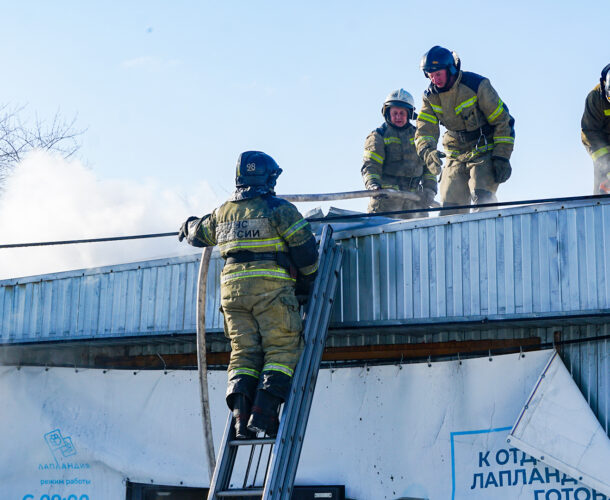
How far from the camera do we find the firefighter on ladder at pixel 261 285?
610 cm

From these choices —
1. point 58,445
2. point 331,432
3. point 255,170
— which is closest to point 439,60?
point 255,170

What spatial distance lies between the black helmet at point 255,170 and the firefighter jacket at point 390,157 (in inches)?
154

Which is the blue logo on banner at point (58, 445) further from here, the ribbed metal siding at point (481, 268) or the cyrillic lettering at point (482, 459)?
the cyrillic lettering at point (482, 459)

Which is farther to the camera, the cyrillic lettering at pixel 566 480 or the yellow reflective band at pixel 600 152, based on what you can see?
the yellow reflective band at pixel 600 152

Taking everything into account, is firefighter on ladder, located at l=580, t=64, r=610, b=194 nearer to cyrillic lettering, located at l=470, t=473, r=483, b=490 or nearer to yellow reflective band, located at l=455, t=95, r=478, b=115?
yellow reflective band, located at l=455, t=95, r=478, b=115

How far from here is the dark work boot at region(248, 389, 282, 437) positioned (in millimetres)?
5934

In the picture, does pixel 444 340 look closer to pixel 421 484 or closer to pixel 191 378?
pixel 421 484

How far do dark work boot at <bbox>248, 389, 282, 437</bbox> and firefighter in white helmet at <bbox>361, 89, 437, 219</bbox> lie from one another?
462 centimetres

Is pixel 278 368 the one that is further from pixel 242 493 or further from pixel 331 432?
pixel 331 432

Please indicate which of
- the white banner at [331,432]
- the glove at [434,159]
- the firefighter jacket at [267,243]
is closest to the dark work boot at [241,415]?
the firefighter jacket at [267,243]

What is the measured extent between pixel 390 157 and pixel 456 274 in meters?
3.80

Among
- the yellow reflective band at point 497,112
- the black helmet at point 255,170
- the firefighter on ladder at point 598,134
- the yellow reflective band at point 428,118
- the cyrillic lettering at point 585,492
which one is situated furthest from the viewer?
the yellow reflective band at point 428,118

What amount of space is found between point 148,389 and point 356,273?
260cm

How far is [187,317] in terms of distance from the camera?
823cm
